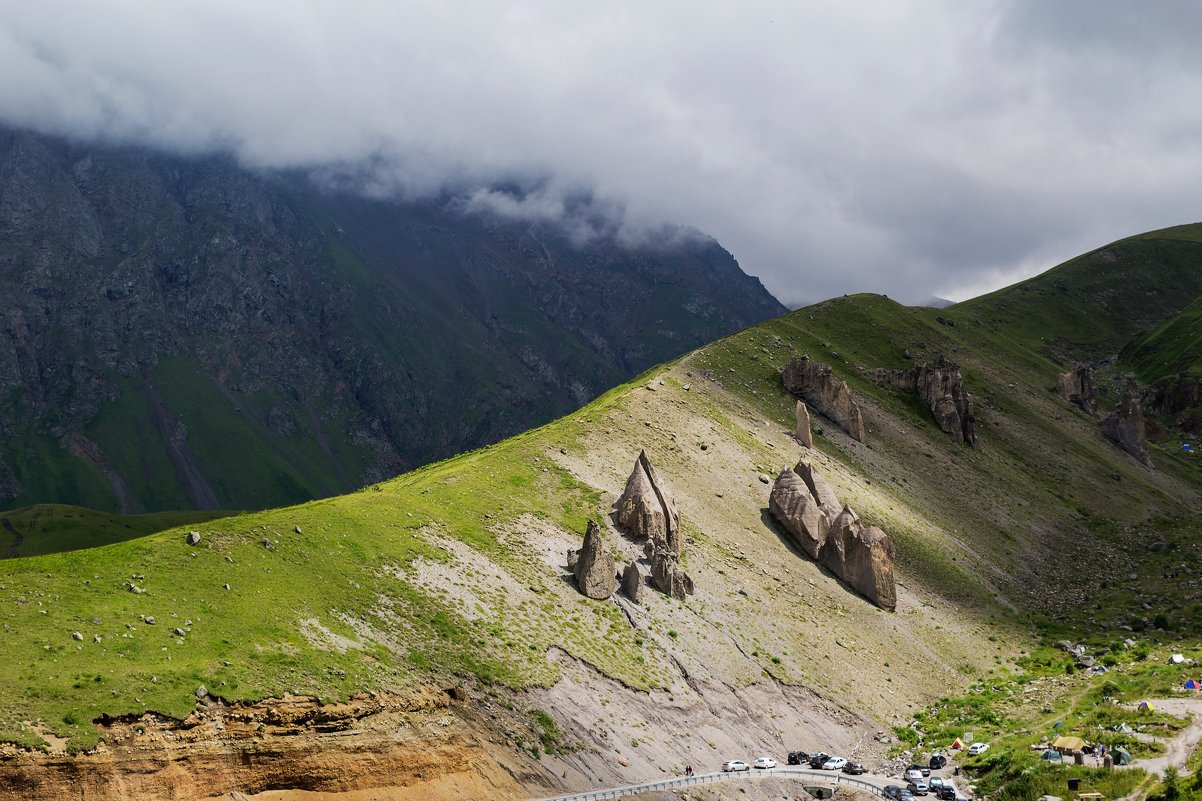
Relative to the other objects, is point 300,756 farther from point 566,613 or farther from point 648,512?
point 648,512

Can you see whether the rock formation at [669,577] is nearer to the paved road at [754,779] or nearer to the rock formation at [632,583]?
the rock formation at [632,583]

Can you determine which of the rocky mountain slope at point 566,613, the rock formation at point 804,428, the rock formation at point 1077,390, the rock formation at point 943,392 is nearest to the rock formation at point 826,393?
the rocky mountain slope at point 566,613

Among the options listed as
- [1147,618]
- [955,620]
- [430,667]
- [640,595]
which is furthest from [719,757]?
[1147,618]

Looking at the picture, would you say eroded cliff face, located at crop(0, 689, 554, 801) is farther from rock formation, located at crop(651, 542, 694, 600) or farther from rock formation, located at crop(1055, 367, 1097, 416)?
rock formation, located at crop(1055, 367, 1097, 416)

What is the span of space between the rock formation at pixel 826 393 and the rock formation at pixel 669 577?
5325cm

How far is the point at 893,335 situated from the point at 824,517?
80910mm

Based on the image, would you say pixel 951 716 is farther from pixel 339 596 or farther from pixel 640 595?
pixel 339 596

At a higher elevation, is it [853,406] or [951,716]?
[853,406]

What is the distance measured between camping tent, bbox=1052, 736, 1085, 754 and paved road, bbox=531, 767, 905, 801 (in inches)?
394

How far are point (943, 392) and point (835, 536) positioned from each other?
190 feet

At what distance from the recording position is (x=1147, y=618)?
98.3m

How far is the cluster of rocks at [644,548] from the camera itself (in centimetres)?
7081

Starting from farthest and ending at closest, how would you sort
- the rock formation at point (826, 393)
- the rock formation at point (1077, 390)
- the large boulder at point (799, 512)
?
the rock formation at point (1077, 390) → the rock formation at point (826, 393) → the large boulder at point (799, 512)

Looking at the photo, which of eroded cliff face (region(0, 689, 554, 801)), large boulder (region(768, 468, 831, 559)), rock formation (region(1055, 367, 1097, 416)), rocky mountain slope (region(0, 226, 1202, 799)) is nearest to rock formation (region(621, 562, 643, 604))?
rocky mountain slope (region(0, 226, 1202, 799))
